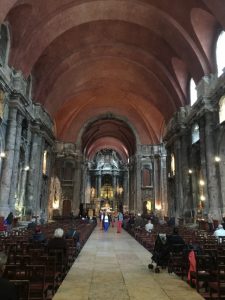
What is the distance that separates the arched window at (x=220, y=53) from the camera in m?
19.4

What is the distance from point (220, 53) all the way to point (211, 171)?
8451 mm

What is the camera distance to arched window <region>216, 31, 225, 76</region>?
63.7 ft

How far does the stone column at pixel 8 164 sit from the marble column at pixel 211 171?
13452 millimetres

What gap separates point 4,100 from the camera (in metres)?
18.4

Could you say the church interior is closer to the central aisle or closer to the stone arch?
the central aisle

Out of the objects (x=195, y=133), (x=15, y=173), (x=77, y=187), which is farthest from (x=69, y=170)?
(x=195, y=133)

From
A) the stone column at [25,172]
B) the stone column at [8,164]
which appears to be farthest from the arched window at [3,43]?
the stone column at [25,172]

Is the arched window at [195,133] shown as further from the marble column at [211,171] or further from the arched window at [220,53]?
the arched window at [220,53]

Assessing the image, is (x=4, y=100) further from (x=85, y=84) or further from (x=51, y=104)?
(x=85, y=84)

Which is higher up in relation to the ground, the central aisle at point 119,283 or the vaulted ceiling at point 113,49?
the vaulted ceiling at point 113,49

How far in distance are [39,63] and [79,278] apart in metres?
22.1

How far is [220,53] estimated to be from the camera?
1970 cm

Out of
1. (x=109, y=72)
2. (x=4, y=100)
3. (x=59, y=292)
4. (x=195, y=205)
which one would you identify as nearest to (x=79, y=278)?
(x=59, y=292)

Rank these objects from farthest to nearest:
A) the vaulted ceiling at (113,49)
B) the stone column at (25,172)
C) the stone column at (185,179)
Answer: the stone column at (185,179)
the stone column at (25,172)
the vaulted ceiling at (113,49)
